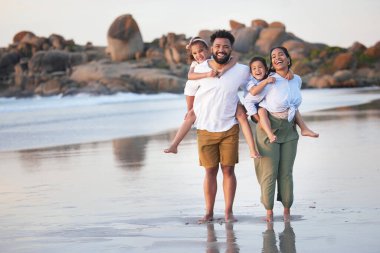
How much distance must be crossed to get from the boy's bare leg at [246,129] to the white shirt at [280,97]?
18cm

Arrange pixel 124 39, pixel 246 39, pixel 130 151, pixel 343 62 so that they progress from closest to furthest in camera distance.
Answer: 1. pixel 130 151
2. pixel 343 62
3. pixel 124 39
4. pixel 246 39

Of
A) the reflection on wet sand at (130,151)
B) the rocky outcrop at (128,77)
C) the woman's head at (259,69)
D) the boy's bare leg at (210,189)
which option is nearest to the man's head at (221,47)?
the woman's head at (259,69)

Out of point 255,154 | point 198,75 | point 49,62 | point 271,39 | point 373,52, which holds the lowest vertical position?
point 373,52

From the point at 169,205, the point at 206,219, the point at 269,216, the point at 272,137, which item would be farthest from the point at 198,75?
the point at 169,205

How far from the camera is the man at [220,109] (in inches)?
272

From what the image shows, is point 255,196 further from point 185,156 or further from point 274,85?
point 185,156

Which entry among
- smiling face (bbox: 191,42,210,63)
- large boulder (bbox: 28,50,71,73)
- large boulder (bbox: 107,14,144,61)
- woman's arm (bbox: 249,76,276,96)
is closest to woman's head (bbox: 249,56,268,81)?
woman's arm (bbox: 249,76,276,96)

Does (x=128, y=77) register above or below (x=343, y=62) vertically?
below

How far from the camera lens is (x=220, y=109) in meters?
6.92

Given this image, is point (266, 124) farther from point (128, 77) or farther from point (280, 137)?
point (128, 77)

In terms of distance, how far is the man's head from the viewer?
22.5ft

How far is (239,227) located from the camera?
21.7 feet

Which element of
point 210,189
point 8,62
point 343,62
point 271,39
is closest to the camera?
point 210,189

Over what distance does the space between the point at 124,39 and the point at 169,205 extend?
85348 mm
